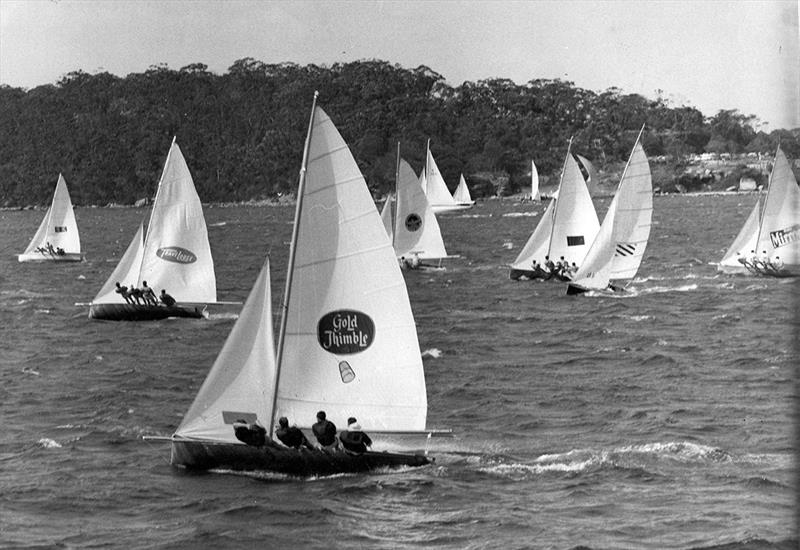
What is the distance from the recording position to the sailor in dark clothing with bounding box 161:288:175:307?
4800cm

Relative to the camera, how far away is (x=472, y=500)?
2453 cm

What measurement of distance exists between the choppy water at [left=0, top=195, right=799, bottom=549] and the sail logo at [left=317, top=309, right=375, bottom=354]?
2.55m

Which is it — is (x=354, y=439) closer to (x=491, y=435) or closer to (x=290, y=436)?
(x=290, y=436)

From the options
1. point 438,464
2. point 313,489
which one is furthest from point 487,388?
point 313,489

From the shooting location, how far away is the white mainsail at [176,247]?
49.0 metres

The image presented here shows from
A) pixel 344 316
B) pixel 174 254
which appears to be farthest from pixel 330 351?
pixel 174 254

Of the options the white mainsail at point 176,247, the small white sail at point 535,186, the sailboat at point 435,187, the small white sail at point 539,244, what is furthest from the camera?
the small white sail at point 535,186

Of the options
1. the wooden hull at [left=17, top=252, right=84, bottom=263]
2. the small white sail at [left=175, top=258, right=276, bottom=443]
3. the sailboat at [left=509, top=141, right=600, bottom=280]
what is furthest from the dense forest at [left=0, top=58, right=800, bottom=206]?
the small white sail at [left=175, top=258, right=276, bottom=443]

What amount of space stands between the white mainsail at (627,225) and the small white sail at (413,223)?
1481 cm

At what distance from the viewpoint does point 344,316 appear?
25953 millimetres

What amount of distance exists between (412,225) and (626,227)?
17.2m

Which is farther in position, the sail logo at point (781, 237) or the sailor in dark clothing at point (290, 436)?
the sail logo at point (781, 237)

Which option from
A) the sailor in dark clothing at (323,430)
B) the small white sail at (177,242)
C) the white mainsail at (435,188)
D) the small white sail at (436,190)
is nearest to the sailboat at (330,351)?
the sailor in dark clothing at (323,430)

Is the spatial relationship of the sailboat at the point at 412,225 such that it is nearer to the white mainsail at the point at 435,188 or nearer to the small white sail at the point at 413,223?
the small white sail at the point at 413,223
